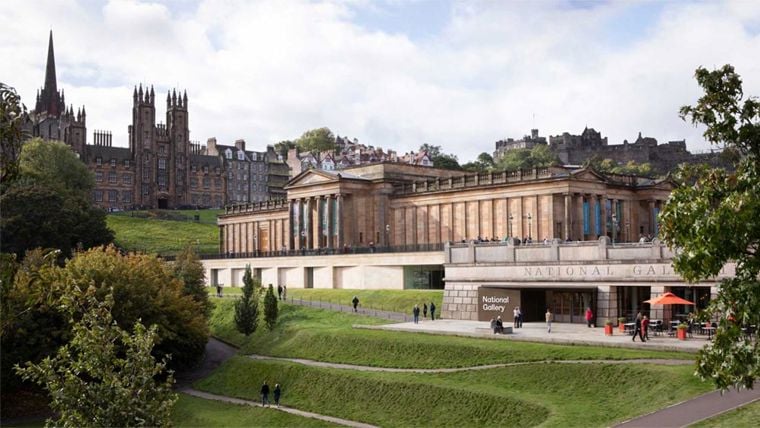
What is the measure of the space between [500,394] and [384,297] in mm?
32697

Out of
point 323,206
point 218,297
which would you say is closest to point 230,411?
point 218,297

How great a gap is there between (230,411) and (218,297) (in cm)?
3679

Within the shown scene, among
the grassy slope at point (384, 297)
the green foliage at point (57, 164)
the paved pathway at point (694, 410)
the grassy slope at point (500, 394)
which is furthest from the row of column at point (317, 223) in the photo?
the paved pathway at point (694, 410)

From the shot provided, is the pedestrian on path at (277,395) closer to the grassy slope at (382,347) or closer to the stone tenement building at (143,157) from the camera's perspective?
the grassy slope at (382,347)

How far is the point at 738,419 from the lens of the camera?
26516 millimetres

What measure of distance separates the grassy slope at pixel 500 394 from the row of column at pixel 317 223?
44678mm

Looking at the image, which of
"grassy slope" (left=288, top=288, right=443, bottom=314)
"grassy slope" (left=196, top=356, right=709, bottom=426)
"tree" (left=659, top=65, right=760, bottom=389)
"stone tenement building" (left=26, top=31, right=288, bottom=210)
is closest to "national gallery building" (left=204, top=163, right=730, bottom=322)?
"grassy slope" (left=288, top=288, right=443, bottom=314)

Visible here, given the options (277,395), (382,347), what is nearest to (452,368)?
(382,347)

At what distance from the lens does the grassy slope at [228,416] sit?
4031cm

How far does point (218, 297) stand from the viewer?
263ft

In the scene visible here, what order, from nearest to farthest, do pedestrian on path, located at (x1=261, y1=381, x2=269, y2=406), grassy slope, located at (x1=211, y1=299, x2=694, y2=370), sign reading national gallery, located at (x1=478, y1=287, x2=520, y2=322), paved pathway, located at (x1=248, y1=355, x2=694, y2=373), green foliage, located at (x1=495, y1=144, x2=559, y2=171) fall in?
1. paved pathway, located at (x1=248, y1=355, x2=694, y2=373)
2. grassy slope, located at (x1=211, y1=299, x2=694, y2=370)
3. pedestrian on path, located at (x1=261, y1=381, x2=269, y2=406)
4. sign reading national gallery, located at (x1=478, y1=287, x2=520, y2=322)
5. green foliage, located at (x1=495, y1=144, x2=559, y2=171)

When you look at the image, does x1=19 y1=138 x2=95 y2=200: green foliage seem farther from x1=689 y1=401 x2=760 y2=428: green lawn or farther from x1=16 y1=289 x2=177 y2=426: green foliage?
x1=689 y1=401 x2=760 y2=428: green lawn

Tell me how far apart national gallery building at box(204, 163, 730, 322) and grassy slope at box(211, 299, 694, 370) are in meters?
8.10

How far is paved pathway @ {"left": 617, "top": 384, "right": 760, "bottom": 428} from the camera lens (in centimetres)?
2776
